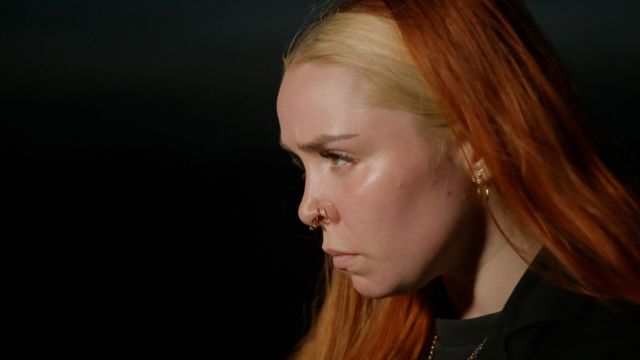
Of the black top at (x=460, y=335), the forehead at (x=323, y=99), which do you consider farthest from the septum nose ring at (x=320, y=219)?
the black top at (x=460, y=335)

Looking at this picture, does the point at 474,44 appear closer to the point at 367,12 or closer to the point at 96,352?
the point at 367,12

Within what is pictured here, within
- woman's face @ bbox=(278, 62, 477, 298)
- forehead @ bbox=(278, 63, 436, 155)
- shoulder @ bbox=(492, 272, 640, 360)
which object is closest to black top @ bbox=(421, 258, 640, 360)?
shoulder @ bbox=(492, 272, 640, 360)

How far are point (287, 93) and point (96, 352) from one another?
2.71 ft

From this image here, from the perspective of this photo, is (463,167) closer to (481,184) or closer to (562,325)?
(481,184)

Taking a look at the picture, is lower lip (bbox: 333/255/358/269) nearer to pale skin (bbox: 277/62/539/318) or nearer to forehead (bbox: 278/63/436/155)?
pale skin (bbox: 277/62/539/318)

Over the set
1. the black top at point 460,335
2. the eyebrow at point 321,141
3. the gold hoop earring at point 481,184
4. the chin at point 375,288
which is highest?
the eyebrow at point 321,141

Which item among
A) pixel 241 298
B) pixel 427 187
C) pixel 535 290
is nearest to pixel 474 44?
pixel 427 187

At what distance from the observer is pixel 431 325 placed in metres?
1.69

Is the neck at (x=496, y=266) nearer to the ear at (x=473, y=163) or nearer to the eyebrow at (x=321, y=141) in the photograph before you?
the ear at (x=473, y=163)

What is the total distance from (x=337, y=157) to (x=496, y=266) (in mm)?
244

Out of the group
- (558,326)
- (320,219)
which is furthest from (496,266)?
(320,219)

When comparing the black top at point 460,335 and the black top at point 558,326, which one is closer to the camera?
the black top at point 558,326

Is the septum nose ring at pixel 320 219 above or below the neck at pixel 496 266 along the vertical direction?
above

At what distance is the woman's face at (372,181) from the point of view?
1417 millimetres
